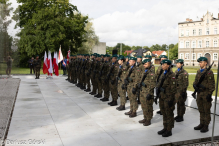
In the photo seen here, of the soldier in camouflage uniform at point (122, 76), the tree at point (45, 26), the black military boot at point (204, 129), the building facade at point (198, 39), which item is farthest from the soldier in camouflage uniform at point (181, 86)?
the building facade at point (198, 39)

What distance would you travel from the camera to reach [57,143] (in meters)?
5.82

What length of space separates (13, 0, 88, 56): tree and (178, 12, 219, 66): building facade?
41213mm

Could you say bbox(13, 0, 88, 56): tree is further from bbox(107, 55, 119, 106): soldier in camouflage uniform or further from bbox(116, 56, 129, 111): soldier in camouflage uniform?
bbox(116, 56, 129, 111): soldier in camouflage uniform

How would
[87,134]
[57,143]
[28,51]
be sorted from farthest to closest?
[28,51], [87,134], [57,143]

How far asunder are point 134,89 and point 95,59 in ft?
18.6

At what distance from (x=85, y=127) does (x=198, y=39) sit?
2863 inches

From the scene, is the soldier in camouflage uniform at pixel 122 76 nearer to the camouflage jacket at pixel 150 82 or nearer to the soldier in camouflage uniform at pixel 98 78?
the camouflage jacket at pixel 150 82

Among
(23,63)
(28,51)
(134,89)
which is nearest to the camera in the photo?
(134,89)

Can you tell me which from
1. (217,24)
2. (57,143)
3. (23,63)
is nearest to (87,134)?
(57,143)

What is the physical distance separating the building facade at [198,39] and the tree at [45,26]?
41213 millimetres

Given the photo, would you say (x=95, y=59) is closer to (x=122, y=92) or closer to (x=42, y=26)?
(x=122, y=92)

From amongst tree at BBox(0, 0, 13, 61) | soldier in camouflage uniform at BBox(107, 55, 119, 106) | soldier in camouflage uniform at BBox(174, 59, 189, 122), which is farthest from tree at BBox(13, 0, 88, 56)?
soldier in camouflage uniform at BBox(174, 59, 189, 122)

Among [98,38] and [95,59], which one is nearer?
[95,59]

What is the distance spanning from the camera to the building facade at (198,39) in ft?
233
